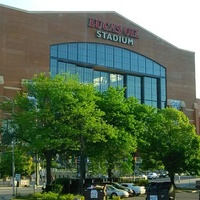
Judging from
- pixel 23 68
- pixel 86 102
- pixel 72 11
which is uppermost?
pixel 72 11

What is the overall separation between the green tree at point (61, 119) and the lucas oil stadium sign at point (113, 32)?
49868 mm

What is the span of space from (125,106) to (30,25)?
42.3 meters

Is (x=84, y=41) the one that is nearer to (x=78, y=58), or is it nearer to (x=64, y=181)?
(x=78, y=58)

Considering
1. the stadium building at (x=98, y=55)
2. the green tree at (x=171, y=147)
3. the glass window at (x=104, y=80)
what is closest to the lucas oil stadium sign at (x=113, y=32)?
the stadium building at (x=98, y=55)

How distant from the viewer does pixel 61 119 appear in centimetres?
3912

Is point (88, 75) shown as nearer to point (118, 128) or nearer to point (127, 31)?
point (127, 31)

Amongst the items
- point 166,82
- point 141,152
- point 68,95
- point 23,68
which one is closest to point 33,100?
point 68,95

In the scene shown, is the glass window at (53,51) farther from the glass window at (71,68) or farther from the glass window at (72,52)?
the glass window at (71,68)

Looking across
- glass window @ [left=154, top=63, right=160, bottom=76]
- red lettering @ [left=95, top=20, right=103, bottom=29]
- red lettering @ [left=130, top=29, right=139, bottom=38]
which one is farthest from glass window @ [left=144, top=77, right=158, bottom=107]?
red lettering @ [left=95, top=20, right=103, bottom=29]

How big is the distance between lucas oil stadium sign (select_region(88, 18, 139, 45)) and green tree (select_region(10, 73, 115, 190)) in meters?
49.9

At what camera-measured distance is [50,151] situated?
137 ft

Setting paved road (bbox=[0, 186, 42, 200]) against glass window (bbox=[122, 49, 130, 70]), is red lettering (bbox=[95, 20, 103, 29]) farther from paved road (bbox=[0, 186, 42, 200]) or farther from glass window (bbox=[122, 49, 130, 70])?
paved road (bbox=[0, 186, 42, 200])

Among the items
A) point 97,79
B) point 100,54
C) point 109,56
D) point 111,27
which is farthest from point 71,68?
point 111,27

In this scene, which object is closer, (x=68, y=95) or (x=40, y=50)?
(x=68, y=95)
